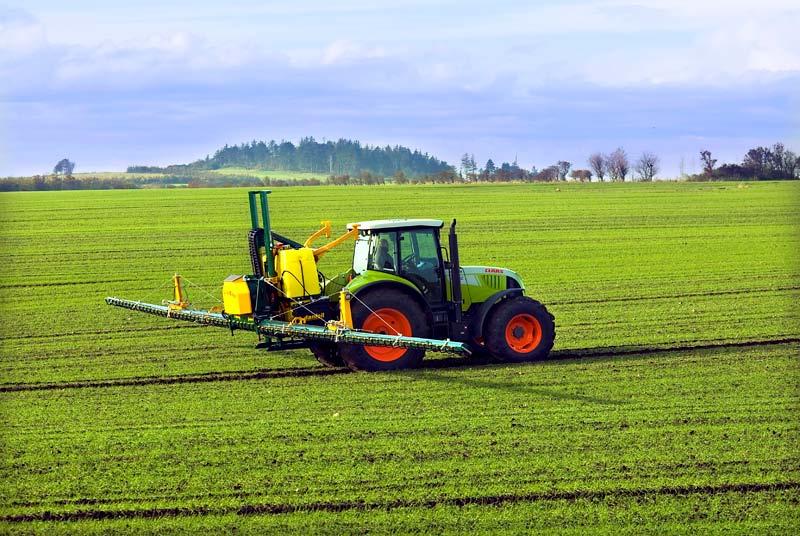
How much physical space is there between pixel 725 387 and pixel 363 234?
561 cm

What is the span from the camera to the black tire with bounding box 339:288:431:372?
1449 cm

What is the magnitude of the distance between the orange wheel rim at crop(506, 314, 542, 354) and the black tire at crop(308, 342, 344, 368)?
2.57 meters

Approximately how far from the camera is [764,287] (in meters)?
23.1

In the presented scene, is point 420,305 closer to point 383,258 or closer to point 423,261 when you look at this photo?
point 423,261

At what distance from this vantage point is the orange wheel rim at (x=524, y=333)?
49.7 ft

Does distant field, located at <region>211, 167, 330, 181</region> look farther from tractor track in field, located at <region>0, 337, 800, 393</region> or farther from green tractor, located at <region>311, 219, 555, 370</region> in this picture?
green tractor, located at <region>311, 219, 555, 370</region>

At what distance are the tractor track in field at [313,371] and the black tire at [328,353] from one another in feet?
0.69

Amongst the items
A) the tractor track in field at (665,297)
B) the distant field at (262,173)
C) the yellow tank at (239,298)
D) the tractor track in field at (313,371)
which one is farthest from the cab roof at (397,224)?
the distant field at (262,173)

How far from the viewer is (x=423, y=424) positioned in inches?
Answer: 460

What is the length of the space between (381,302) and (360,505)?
5638 millimetres

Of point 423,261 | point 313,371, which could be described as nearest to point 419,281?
point 423,261

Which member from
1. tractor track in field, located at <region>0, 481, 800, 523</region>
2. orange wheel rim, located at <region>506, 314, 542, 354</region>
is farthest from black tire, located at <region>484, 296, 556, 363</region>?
tractor track in field, located at <region>0, 481, 800, 523</region>

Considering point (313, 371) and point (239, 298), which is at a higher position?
point (239, 298)

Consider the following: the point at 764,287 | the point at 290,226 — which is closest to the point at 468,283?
the point at 764,287
